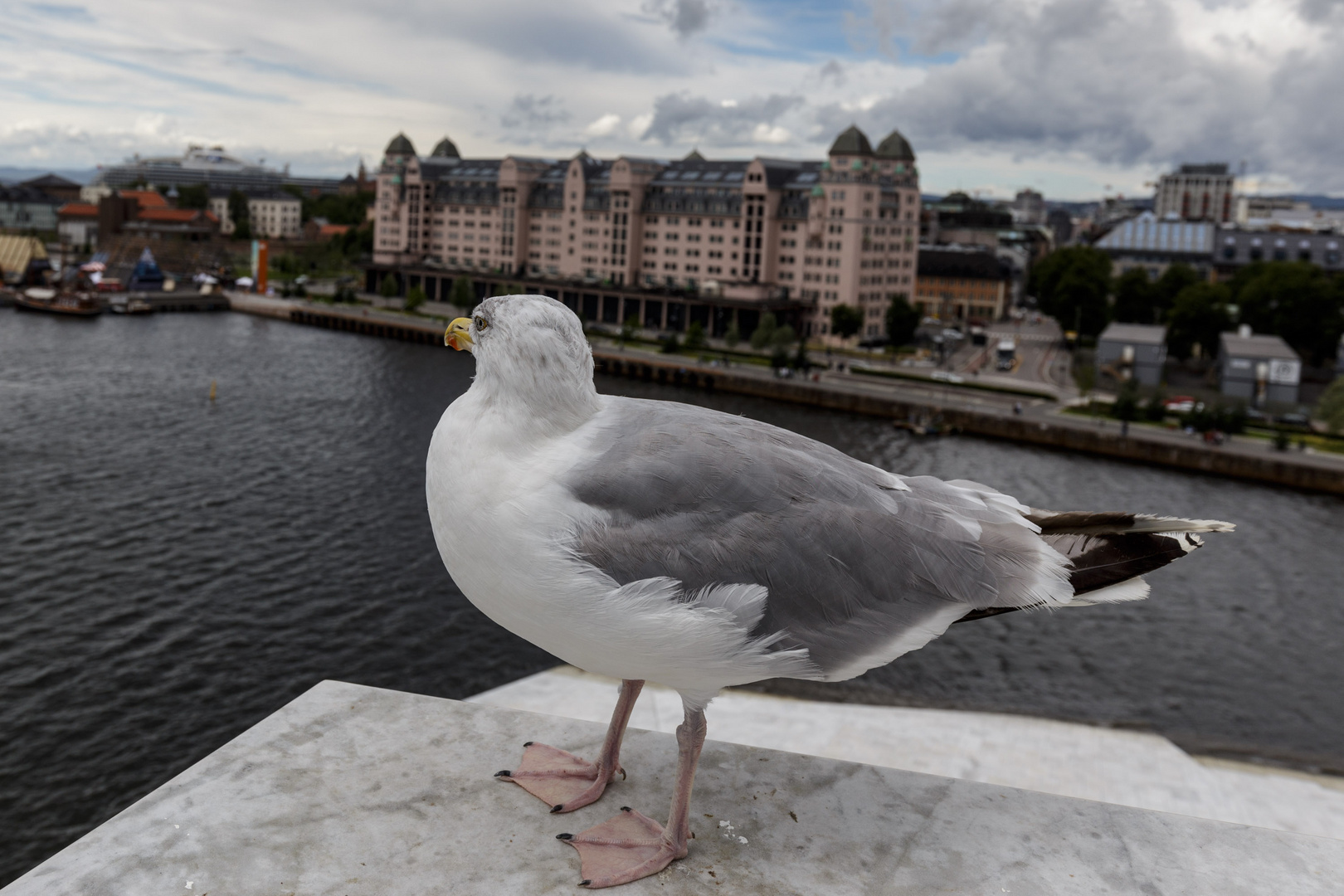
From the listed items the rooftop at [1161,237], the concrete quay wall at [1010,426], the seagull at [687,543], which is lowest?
the concrete quay wall at [1010,426]

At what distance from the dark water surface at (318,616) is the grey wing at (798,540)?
43.0ft

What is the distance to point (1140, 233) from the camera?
91.2m

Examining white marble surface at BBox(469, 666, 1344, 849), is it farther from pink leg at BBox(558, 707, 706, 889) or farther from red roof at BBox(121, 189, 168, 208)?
red roof at BBox(121, 189, 168, 208)

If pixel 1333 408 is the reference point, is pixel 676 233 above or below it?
above

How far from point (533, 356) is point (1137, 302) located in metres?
70.9

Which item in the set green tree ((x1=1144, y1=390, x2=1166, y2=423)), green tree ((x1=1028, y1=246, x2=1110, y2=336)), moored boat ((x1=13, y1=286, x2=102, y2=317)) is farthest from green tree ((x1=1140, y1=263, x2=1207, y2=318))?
moored boat ((x1=13, y1=286, x2=102, y2=317))

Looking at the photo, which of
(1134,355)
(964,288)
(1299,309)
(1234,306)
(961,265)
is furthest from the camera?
(961,265)

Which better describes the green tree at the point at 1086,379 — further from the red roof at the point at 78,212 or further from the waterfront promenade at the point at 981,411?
the red roof at the point at 78,212

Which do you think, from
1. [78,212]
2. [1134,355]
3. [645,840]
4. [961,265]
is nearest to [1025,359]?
[1134,355]

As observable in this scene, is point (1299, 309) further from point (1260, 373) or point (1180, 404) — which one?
point (1180, 404)

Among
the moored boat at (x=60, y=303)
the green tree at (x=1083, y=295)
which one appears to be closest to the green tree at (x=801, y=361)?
the green tree at (x=1083, y=295)

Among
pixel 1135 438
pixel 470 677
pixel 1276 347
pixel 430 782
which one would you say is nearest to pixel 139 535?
pixel 470 677

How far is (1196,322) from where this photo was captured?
56.9m

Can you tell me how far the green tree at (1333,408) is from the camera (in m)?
41.2
